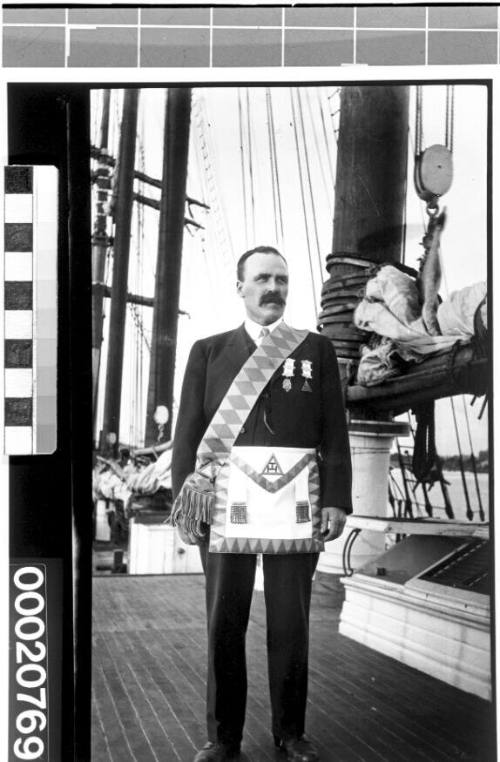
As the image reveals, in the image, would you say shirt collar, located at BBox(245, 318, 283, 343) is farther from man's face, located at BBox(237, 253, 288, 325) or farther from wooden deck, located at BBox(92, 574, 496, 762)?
wooden deck, located at BBox(92, 574, 496, 762)

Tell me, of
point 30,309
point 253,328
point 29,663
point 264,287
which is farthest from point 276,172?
point 29,663

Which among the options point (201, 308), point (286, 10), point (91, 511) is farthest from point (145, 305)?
point (286, 10)

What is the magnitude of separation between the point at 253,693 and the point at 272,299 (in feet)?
4.21

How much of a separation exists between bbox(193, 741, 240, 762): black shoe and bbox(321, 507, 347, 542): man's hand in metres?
0.74

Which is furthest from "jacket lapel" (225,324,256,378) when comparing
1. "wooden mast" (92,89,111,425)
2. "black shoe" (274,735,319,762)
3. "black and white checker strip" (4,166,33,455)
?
"black shoe" (274,735,319,762)

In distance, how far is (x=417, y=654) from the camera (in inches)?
117

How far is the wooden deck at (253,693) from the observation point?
2.89m

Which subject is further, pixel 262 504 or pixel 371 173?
pixel 371 173

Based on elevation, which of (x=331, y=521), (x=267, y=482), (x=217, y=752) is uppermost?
(x=267, y=482)

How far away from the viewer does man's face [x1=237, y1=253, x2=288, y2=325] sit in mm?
2916

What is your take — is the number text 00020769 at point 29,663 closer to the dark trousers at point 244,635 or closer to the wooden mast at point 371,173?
the dark trousers at point 244,635

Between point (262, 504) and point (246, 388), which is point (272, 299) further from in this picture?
point (262, 504)

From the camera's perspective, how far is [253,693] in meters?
2.89

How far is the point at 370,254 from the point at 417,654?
4.39 ft
